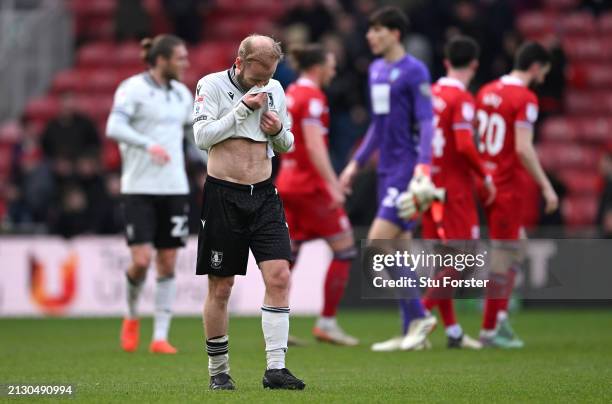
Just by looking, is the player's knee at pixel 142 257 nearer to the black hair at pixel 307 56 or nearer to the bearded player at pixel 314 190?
the bearded player at pixel 314 190

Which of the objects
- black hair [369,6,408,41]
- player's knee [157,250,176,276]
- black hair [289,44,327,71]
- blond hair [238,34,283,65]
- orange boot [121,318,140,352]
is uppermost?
black hair [369,6,408,41]

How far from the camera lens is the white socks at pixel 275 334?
7754 millimetres

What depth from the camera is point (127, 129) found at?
36.5 feet

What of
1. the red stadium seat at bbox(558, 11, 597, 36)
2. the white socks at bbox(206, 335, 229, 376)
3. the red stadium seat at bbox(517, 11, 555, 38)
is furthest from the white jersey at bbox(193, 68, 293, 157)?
the red stadium seat at bbox(558, 11, 597, 36)

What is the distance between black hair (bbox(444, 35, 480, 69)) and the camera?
11.5 m

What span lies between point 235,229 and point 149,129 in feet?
12.4

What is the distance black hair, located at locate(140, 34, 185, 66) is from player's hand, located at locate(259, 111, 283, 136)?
12.5 ft

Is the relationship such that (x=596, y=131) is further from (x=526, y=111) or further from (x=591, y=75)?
(x=526, y=111)

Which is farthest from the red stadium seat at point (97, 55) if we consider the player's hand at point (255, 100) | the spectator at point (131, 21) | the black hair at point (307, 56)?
the player's hand at point (255, 100)

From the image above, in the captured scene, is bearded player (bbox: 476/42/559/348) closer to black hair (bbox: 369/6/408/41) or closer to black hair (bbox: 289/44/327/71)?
black hair (bbox: 369/6/408/41)

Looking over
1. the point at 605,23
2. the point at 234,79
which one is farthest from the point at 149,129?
the point at 605,23

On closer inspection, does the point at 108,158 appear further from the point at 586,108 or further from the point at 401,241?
the point at 401,241

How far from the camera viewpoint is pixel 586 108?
21344mm

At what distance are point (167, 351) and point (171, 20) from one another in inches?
475
